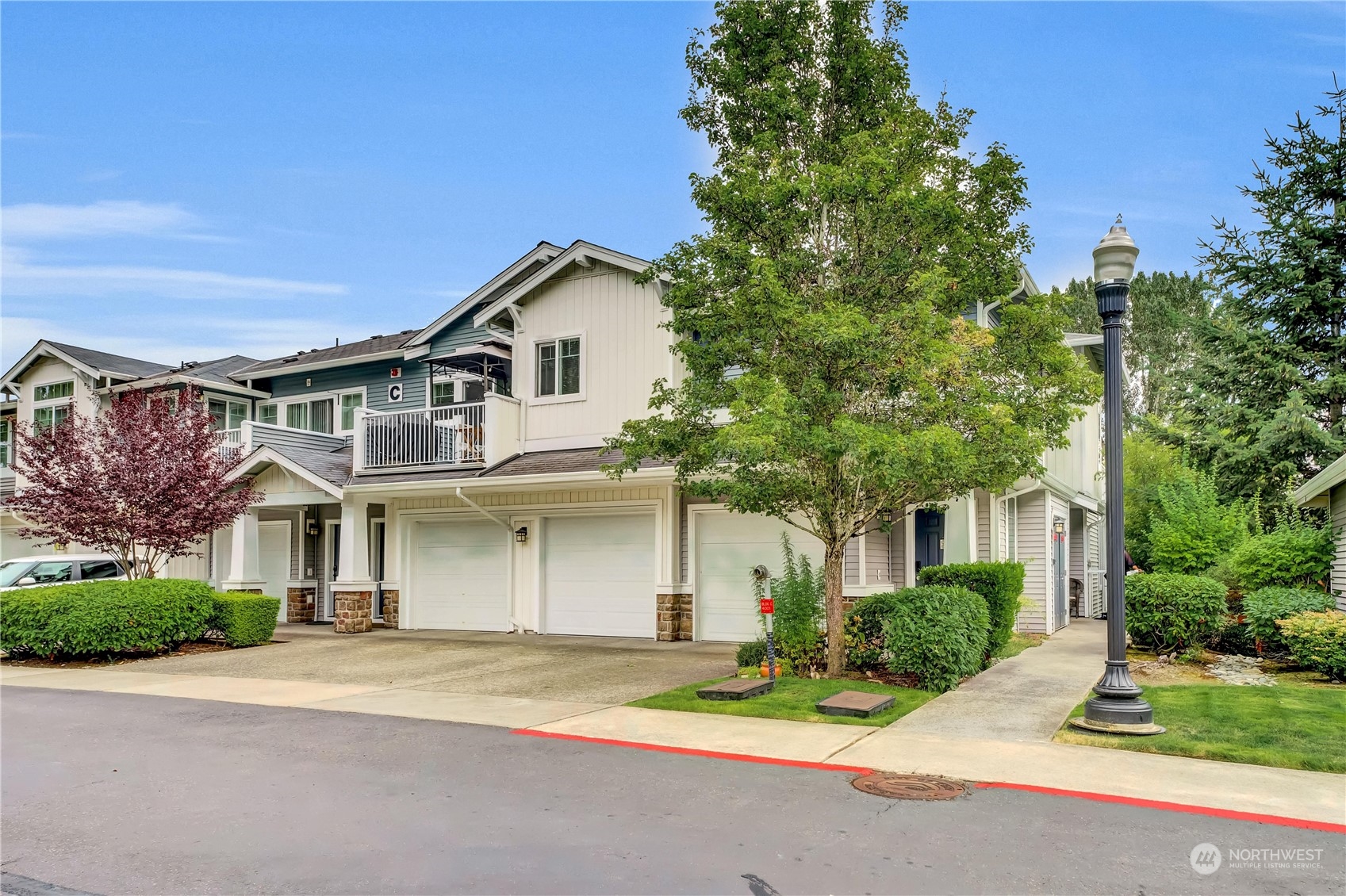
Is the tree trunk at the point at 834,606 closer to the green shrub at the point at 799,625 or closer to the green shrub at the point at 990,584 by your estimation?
the green shrub at the point at 799,625

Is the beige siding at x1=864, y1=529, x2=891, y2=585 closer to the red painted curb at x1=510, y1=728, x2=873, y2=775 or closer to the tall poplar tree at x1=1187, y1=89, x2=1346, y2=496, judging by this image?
the red painted curb at x1=510, y1=728, x2=873, y2=775

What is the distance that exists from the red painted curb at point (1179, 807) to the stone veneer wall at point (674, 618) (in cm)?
983

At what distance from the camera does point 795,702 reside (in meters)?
9.89

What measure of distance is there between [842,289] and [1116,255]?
3.42 m

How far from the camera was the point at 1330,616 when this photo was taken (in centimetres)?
1150

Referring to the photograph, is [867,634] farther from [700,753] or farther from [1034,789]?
[1034,789]

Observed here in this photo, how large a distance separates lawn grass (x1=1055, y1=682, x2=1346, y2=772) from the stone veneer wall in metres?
7.79

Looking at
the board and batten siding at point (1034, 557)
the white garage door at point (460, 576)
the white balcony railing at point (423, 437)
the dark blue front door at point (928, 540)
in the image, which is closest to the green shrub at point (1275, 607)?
the board and batten siding at point (1034, 557)

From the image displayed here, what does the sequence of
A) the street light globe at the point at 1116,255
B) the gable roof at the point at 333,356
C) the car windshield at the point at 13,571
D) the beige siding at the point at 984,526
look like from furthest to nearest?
1. the gable roof at the point at 333,356
2. the car windshield at the point at 13,571
3. the beige siding at the point at 984,526
4. the street light globe at the point at 1116,255

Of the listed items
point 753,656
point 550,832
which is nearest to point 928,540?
point 753,656

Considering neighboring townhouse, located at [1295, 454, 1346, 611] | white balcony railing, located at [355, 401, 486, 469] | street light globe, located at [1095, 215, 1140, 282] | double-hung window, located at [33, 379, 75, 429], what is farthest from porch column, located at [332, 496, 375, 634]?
neighboring townhouse, located at [1295, 454, 1346, 611]

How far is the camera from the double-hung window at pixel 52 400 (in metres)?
26.9

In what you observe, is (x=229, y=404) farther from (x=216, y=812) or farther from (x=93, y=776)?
(x=216, y=812)

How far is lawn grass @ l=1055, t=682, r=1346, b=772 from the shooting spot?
738 cm
